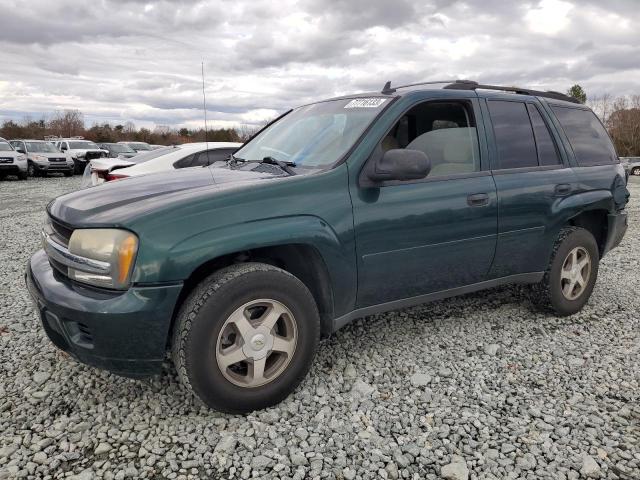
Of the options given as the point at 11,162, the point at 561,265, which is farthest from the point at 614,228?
the point at 11,162

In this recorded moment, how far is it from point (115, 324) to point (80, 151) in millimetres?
24218

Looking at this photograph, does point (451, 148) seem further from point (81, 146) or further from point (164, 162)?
point (81, 146)

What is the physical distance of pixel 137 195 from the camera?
2666mm

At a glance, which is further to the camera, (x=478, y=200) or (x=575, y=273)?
(x=575, y=273)

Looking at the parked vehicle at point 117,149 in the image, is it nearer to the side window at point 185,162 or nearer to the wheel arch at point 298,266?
the side window at point 185,162

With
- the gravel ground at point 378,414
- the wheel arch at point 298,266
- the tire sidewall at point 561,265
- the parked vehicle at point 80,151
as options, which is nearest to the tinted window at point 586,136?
the tire sidewall at point 561,265

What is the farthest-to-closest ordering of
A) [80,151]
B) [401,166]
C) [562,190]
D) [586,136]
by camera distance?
[80,151] → [586,136] → [562,190] → [401,166]

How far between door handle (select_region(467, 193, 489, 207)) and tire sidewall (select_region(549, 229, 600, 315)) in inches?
38.6

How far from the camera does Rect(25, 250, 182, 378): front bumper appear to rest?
2.27m

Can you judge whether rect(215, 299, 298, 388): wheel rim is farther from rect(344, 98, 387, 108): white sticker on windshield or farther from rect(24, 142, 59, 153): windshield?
rect(24, 142, 59, 153): windshield

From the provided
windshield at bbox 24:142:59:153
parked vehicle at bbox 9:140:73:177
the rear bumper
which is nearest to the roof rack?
the rear bumper

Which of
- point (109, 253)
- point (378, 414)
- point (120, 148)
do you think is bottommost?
point (378, 414)

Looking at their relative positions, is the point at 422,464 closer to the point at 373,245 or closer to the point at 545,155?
the point at 373,245

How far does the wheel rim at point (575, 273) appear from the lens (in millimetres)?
3990
